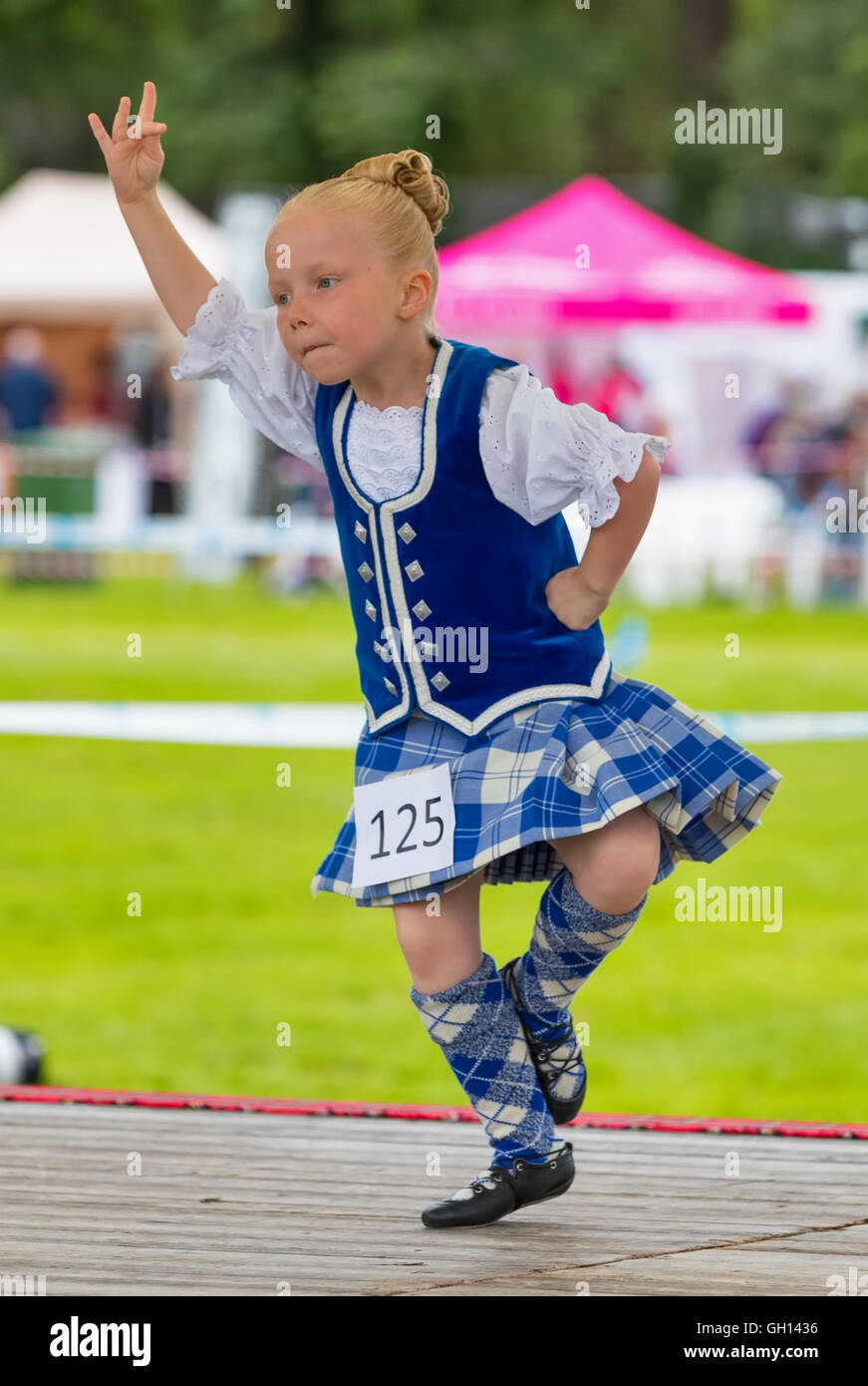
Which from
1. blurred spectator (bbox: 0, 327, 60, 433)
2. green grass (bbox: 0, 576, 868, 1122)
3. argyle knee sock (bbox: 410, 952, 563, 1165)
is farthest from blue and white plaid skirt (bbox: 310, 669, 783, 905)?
blurred spectator (bbox: 0, 327, 60, 433)

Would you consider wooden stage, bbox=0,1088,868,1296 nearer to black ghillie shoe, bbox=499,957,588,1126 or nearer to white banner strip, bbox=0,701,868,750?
black ghillie shoe, bbox=499,957,588,1126

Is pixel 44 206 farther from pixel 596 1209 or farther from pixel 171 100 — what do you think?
pixel 596 1209

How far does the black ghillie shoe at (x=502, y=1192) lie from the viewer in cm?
318

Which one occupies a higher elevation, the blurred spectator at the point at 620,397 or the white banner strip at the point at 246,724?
the blurred spectator at the point at 620,397

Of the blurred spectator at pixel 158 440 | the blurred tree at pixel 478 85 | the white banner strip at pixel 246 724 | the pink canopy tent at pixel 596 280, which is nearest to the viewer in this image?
the white banner strip at pixel 246 724

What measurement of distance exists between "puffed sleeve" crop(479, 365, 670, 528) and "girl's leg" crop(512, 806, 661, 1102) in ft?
1.48

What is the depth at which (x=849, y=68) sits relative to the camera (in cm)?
3297

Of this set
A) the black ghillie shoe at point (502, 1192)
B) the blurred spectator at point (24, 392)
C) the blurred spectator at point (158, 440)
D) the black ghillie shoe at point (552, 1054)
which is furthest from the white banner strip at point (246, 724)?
the blurred spectator at point (158, 440)

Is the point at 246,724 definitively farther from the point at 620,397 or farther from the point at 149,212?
the point at 620,397

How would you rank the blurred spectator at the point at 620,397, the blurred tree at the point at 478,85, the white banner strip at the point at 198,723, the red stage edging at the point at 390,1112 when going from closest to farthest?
the red stage edging at the point at 390,1112 < the white banner strip at the point at 198,723 < the blurred spectator at the point at 620,397 < the blurred tree at the point at 478,85

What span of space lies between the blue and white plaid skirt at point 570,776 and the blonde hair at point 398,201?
59 centimetres

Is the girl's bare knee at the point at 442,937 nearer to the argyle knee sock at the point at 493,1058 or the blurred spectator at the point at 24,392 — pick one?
the argyle knee sock at the point at 493,1058

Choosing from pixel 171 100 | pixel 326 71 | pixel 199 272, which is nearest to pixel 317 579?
pixel 199 272

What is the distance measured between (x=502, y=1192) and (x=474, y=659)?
78 centimetres
